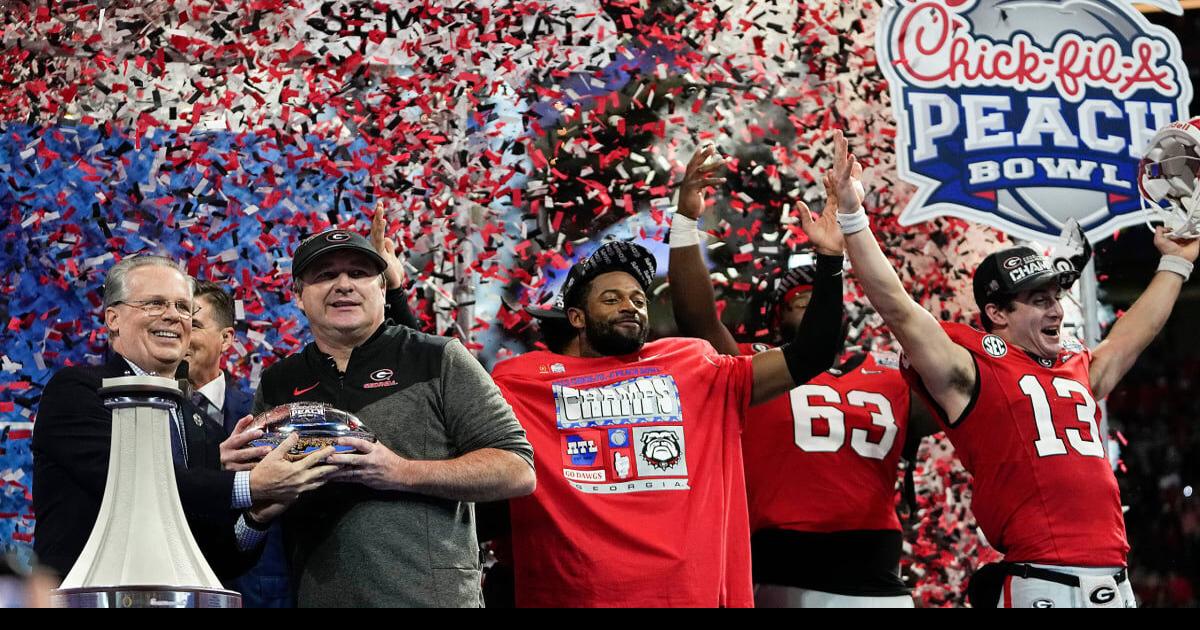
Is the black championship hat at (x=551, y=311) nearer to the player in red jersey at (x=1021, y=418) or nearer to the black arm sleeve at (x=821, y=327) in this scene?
the black arm sleeve at (x=821, y=327)

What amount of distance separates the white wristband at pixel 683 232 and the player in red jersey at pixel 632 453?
0.26m

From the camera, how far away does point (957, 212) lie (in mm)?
4664

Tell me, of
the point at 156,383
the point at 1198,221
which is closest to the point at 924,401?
the point at 1198,221

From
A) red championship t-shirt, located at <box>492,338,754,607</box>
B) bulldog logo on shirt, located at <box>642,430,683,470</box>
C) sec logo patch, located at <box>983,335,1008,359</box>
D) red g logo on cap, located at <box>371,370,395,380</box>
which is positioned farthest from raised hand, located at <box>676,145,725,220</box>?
red g logo on cap, located at <box>371,370,395,380</box>

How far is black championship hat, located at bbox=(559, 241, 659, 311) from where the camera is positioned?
12.2 feet

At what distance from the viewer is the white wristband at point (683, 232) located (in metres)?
3.96

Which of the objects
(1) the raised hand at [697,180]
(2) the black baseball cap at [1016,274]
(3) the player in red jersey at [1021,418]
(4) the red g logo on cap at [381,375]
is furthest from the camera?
(1) the raised hand at [697,180]

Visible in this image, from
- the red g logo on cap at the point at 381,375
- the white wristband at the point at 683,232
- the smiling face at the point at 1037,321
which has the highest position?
the white wristband at the point at 683,232

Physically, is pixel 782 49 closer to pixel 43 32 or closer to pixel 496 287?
pixel 496 287

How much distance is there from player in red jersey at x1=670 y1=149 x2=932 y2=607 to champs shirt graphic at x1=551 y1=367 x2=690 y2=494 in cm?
43

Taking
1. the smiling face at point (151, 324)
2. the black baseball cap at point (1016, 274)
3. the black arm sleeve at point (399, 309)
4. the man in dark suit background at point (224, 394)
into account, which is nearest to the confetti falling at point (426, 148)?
the man in dark suit background at point (224, 394)

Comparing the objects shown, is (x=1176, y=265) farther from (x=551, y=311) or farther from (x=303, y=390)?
(x=303, y=390)

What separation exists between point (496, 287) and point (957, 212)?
1.65 m

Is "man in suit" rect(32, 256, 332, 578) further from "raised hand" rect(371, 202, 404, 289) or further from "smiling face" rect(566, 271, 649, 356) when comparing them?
"smiling face" rect(566, 271, 649, 356)
